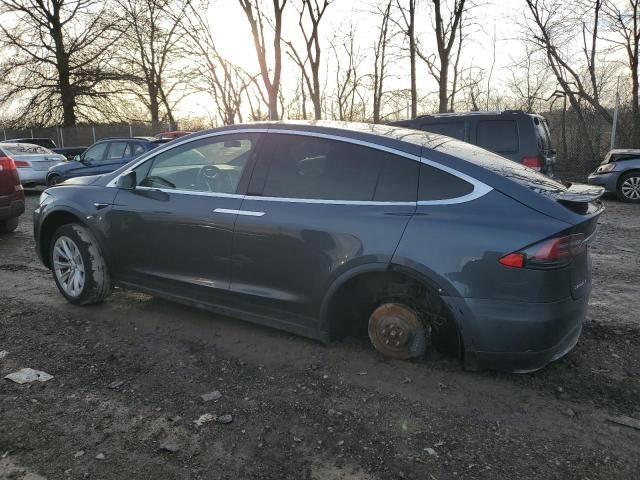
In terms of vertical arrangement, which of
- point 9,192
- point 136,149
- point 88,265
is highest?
point 136,149

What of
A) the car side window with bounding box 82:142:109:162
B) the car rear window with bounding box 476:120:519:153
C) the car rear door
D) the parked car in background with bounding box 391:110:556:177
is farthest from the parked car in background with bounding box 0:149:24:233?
the car rear window with bounding box 476:120:519:153

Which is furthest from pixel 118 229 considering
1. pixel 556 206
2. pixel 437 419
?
pixel 556 206

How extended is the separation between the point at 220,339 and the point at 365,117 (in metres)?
Answer: 31.1

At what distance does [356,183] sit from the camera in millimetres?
3271

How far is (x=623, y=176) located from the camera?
443 inches

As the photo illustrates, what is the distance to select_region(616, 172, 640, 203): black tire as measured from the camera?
36.5 ft

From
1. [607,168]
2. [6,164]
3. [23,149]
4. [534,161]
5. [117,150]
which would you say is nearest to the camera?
[6,164]

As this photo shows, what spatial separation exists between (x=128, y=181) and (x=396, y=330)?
2.45 m

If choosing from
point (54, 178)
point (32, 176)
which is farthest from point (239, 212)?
point (32, 176)

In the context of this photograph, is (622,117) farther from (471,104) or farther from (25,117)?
(25,117)

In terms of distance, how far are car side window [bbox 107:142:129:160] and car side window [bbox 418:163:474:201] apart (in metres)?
10.6

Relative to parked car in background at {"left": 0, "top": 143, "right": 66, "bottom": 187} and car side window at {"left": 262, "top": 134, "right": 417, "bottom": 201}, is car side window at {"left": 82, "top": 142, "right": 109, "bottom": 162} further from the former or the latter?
car side window at {"left": 262, "top": 134, "right": 417, "bottom": 201}

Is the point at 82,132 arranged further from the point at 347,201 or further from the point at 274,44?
the point at 347,201

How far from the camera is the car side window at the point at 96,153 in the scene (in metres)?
12.4
